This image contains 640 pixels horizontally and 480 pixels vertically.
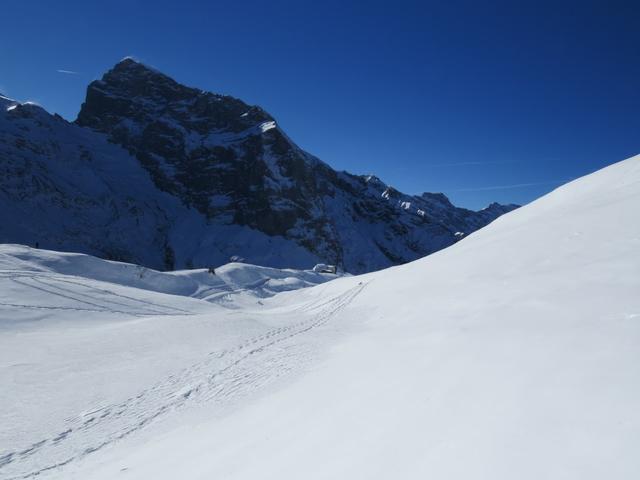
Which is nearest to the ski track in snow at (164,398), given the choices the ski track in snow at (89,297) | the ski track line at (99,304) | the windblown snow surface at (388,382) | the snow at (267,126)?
the windblown snow surface at (388,382)

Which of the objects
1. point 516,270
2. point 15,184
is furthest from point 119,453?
point 15,184

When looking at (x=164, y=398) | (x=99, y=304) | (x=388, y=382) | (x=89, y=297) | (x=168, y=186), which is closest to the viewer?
(x=388, y=382)

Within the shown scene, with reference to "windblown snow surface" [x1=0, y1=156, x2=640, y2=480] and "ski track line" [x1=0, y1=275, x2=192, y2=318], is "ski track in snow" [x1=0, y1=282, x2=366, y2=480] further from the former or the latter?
"ski track line" [x1=0, y1=275, x2=192, y2=318]

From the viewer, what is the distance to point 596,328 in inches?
202

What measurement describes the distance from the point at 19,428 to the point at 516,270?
38.7 ft

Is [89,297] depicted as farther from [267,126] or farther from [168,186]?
[267,126]

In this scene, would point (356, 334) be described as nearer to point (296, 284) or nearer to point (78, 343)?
point (78, 343)

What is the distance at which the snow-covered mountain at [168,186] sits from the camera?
325ft

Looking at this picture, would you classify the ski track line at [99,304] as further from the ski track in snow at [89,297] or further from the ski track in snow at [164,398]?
the ski track in snow at [164,398]

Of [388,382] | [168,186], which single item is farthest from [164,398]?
[168,186]

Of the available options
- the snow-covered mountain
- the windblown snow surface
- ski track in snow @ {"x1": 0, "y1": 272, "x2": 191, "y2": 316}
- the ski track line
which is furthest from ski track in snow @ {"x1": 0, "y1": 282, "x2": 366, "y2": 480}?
the snow-covered mountain

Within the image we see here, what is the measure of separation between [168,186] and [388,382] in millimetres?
142419

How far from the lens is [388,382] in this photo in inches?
234

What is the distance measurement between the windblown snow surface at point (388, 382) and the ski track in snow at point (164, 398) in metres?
0.04
